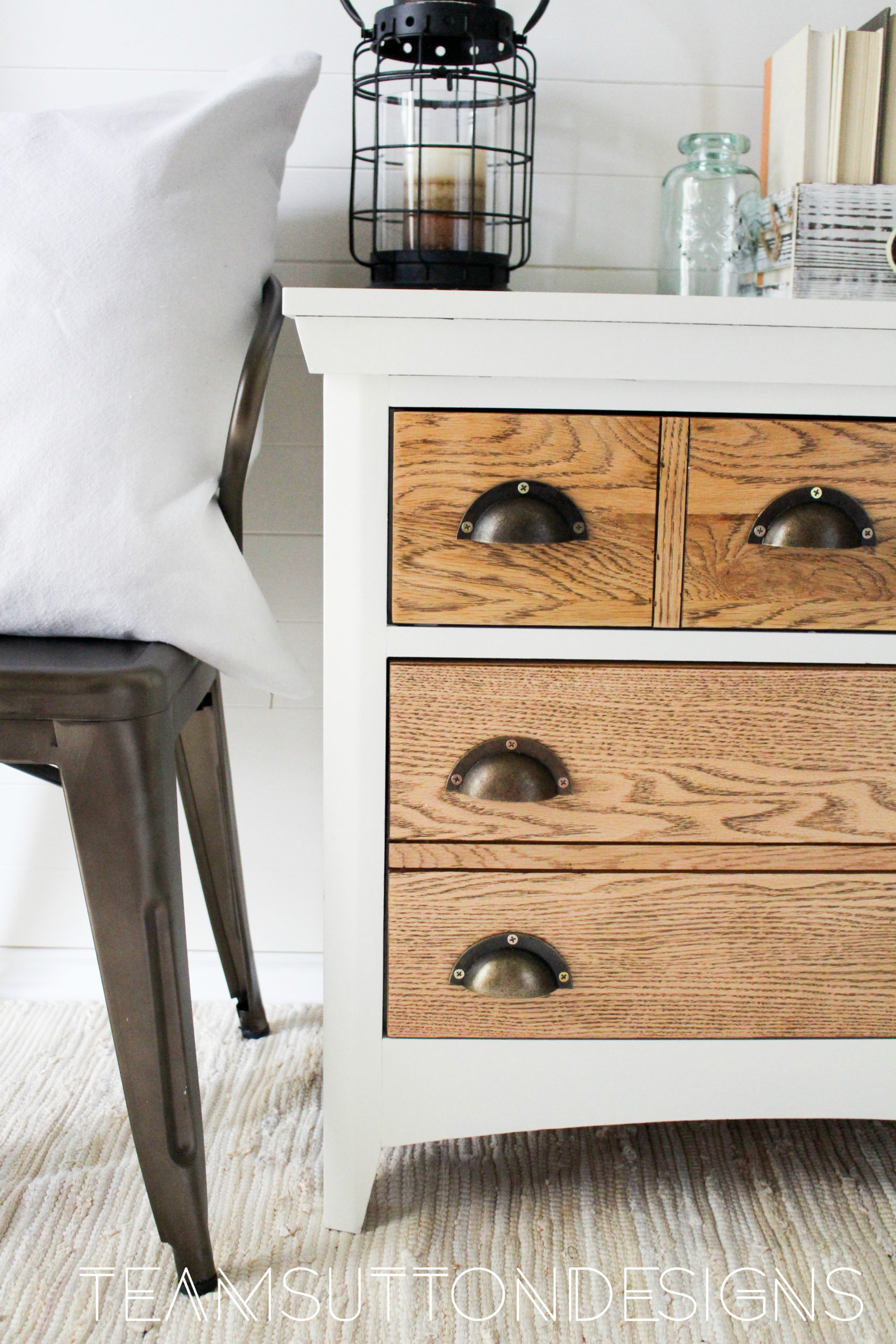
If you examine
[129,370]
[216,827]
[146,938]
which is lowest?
[216,827]

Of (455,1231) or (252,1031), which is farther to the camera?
(252,1031)

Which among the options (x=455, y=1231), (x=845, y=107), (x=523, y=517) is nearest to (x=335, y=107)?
(x=845, y=107)

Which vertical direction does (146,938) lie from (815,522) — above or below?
below

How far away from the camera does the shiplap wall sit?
1117 mm

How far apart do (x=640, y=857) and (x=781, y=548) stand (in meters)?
0.26

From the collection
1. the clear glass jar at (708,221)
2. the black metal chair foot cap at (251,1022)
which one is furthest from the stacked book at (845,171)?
the black metal chair foot cap at (251,1022)

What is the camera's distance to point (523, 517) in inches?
30.8

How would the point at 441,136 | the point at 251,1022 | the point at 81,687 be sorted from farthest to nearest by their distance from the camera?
the point at 251,1022
the point at 441,136
the point at 81,687

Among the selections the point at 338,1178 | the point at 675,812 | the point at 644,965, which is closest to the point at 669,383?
the point at 675,812

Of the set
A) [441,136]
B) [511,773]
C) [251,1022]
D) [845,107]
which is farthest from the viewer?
[251,1022]

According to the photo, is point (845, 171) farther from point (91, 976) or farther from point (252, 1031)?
point (91, 976)

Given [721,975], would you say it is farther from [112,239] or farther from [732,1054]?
[112,239]
